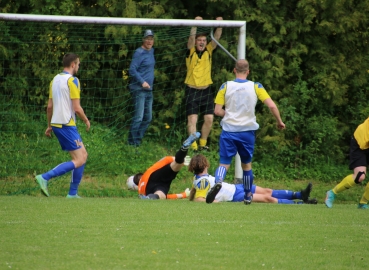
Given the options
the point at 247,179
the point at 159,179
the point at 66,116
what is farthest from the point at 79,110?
the point at 247,179

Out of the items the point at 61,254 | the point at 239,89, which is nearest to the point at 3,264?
the point at 61,254

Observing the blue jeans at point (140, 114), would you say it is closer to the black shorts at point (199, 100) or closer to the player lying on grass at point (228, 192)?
the black shorts at point (199, 100)

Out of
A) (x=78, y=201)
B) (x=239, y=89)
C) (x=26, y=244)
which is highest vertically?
(x=239, y=89)

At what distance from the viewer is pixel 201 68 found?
575 inches

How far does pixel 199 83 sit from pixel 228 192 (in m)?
3.47

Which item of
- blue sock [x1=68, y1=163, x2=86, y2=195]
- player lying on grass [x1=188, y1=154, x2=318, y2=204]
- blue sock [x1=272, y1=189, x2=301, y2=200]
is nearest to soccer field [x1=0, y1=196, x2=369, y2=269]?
player lying on grass [x1=188, y1=154, x2=318, y2=204]

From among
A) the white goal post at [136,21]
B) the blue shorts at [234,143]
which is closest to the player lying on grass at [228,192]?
the blue shorts at [234,143]

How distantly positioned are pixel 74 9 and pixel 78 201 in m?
6.10

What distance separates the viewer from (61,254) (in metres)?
6.57

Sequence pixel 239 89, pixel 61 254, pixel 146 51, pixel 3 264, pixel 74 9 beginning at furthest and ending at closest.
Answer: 1. pixel 74 9
2. pixel 146 51
3. pixel 239 89
4. pixel 61 254
5. pixel 3 264

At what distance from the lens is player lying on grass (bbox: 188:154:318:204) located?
11.0 m

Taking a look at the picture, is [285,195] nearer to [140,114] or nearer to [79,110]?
[79,110]

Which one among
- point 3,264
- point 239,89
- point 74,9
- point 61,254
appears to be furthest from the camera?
point 74,9

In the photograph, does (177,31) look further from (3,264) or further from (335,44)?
(3,264)
